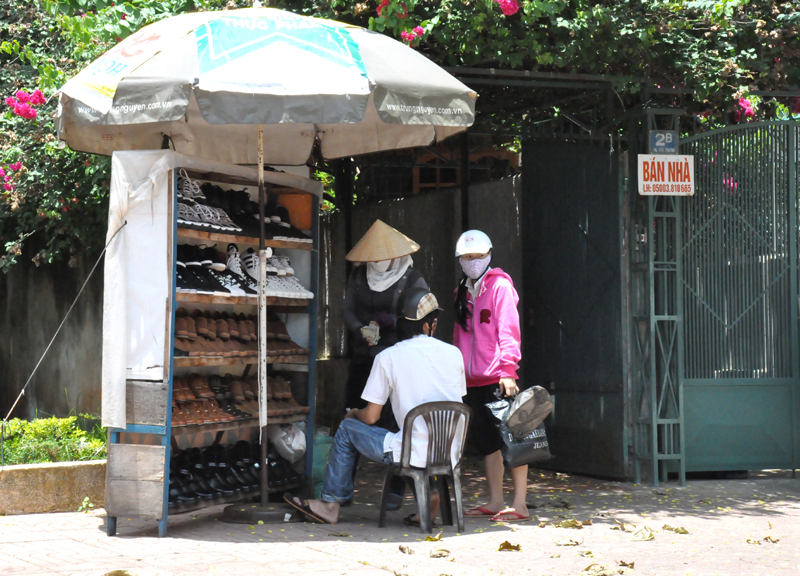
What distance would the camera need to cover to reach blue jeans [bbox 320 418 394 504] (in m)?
6.31

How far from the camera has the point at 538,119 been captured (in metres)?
10.4

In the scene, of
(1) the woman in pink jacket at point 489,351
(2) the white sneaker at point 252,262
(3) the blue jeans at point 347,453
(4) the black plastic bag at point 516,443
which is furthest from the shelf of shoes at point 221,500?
(4) the black plastic bag at point 516,443

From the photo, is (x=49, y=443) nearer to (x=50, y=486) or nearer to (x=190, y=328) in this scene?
(x=50, y=486)

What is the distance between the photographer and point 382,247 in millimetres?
7137

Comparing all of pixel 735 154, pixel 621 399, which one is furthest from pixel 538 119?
pixel 621 399

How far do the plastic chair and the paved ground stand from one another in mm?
212

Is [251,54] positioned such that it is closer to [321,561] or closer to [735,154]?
[321,561]

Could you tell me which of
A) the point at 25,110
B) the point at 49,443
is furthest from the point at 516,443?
the point at 25,110

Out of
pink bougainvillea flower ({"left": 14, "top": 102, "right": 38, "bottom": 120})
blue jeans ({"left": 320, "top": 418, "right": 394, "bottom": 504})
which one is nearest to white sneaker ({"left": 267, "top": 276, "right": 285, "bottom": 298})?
blue jeans ({"left": 320, "top": 418, "right": 394, "bottom": 504})

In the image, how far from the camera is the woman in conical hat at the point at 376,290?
705 centimetres

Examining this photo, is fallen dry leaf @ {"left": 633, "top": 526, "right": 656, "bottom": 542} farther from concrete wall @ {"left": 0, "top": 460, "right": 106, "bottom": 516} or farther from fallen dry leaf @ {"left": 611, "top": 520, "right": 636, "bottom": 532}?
concrete wall @ {"left": 0, "top": 460, "right": 106, "bottom": 516}

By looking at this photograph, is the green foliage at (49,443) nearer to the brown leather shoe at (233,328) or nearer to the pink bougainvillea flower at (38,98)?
the brown leather shoe at (233,328)

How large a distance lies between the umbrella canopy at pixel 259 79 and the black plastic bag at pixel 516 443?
75.9 inches

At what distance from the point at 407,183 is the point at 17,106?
5416 mm
